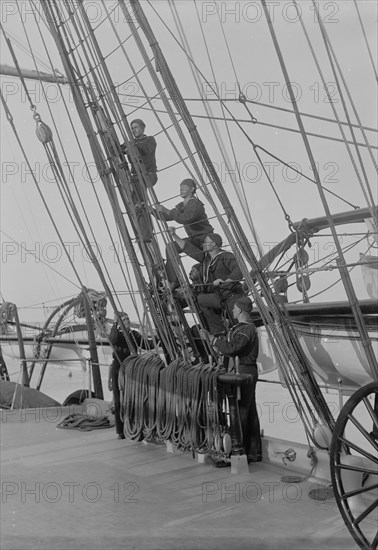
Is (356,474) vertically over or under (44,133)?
under

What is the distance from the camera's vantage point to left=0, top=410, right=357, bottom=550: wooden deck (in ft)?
10.8

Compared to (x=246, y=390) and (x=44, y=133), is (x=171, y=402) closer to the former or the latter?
(x=246, y=390)

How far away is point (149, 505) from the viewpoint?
12.6 ft

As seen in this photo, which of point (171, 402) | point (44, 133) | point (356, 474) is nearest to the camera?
point (356, 474)

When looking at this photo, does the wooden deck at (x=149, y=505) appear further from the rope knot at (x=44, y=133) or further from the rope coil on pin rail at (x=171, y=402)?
the rope knot at (x=44, y=133)

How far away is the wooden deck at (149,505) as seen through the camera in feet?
10.8

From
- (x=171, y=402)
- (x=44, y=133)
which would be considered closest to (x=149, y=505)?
(x=171, y=402)

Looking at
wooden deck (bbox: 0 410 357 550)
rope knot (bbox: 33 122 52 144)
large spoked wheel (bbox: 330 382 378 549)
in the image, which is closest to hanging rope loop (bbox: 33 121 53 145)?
rope knot (bbox: 33 122 52 144)

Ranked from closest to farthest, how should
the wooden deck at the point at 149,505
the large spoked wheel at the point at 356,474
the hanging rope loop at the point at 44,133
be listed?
the large spoked wheel at the point at 356,474
the wooden deck at the point at 149,505
the hanging rope loop at the point at 44,133

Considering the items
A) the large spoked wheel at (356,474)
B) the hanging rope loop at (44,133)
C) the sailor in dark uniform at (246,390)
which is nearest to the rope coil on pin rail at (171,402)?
the sailor in dark uniform at (246,390)

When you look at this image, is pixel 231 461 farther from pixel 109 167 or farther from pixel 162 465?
pixel 109 167

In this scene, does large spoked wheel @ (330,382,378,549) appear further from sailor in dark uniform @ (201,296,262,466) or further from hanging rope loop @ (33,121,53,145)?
hanging rope loop @ (33,121,53,145)

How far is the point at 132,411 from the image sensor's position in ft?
17.7

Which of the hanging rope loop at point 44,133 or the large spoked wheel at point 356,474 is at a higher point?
the hanging rope loop at point 44,133
